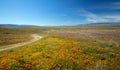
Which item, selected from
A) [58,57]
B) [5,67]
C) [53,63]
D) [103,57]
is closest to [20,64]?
[5,67]

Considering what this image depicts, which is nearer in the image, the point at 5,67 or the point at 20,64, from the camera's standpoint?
the point at 5,67

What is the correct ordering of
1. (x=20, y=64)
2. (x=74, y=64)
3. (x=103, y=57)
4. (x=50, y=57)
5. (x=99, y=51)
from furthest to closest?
(x=99, y=51)
(x=103, y=57)
(x=50, y=57)
(x=74, y=64)
(x=20, y=64)

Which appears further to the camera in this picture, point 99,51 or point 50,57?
point 99,51

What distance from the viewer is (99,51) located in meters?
21.1

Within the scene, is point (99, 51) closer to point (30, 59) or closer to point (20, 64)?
point (30, 59)

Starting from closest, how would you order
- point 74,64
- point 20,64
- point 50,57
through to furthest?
point 20,64 → point 74,64 → point 50,57

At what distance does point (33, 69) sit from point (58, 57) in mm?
3407

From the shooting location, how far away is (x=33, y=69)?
13.1 meters

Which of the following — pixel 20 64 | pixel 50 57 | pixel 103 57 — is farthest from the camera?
pixel 103 57

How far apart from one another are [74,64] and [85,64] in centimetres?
122

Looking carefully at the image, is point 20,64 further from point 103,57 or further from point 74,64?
point 103,57

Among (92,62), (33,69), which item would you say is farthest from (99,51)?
(33,69)

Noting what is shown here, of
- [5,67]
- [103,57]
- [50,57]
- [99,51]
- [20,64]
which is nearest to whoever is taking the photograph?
[5,67]

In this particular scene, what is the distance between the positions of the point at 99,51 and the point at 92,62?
20.2 ft
